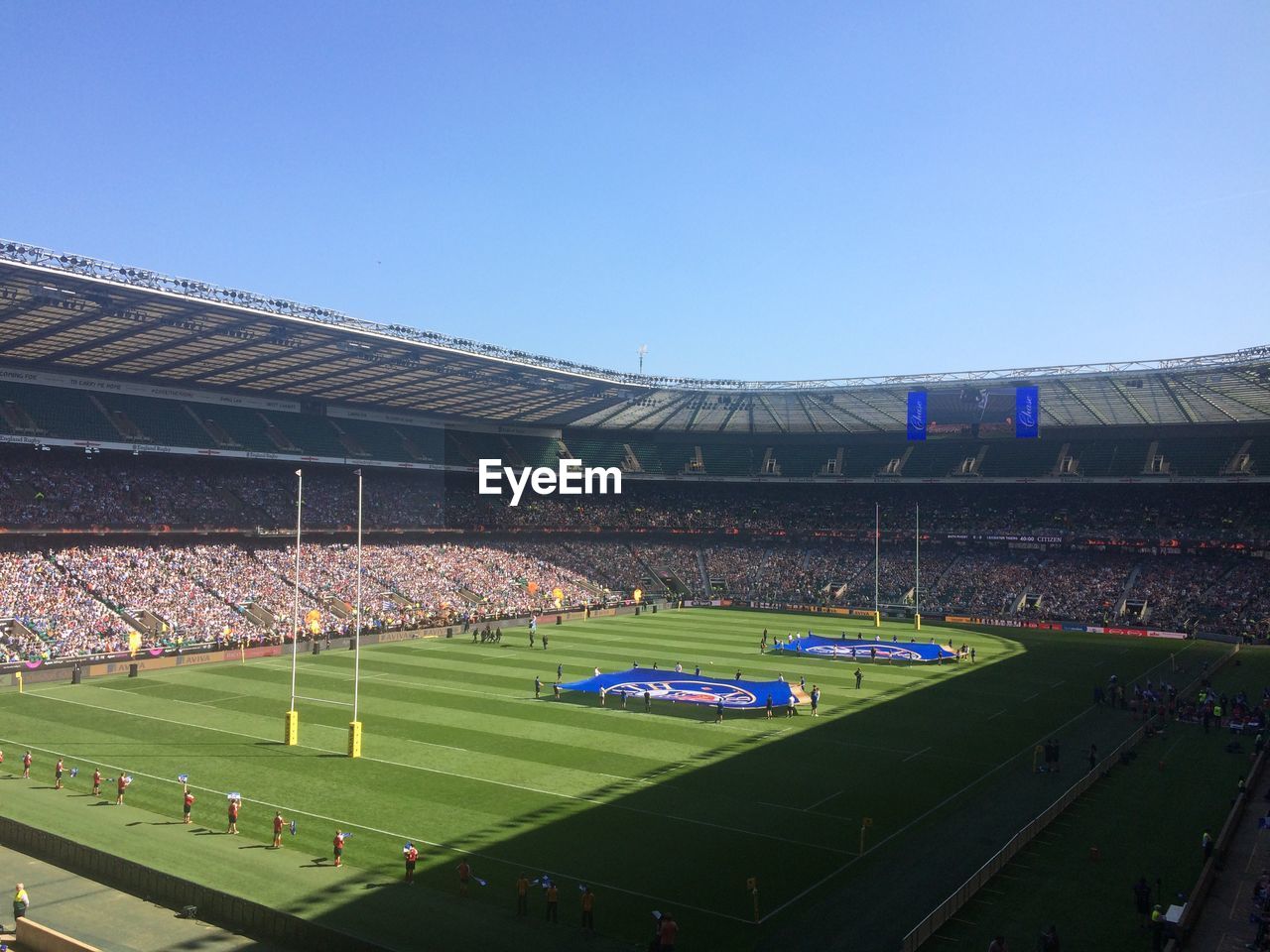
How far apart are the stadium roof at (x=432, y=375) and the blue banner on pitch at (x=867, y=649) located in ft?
88.2

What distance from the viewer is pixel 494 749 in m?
35.9

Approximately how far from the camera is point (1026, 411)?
7881 cm

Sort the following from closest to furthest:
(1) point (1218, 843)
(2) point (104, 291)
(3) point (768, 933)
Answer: (3) point (768, 933)
(1) point (1218, 843)
(2) point (104, 291)

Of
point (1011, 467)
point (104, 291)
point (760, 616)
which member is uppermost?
point (104, 291)

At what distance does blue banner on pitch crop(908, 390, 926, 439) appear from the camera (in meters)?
82.5

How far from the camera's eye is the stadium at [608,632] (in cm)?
2469

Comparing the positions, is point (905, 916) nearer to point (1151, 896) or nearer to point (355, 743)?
point (1151, 896)

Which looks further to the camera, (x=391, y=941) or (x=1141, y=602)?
(x=1141, y=602)

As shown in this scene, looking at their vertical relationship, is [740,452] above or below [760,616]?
above

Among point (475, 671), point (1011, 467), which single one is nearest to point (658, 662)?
point (475, 671)

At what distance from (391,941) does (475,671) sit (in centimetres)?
3309

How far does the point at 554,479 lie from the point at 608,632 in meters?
32.4

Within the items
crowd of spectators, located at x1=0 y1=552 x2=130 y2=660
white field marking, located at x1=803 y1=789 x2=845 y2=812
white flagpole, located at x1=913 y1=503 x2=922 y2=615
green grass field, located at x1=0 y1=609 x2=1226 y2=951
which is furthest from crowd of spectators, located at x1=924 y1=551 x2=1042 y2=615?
crowd of spectators, located at x1=0 y1=552 x2=130 y2=660

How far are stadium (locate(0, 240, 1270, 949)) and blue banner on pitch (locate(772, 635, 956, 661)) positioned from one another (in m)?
0.43
